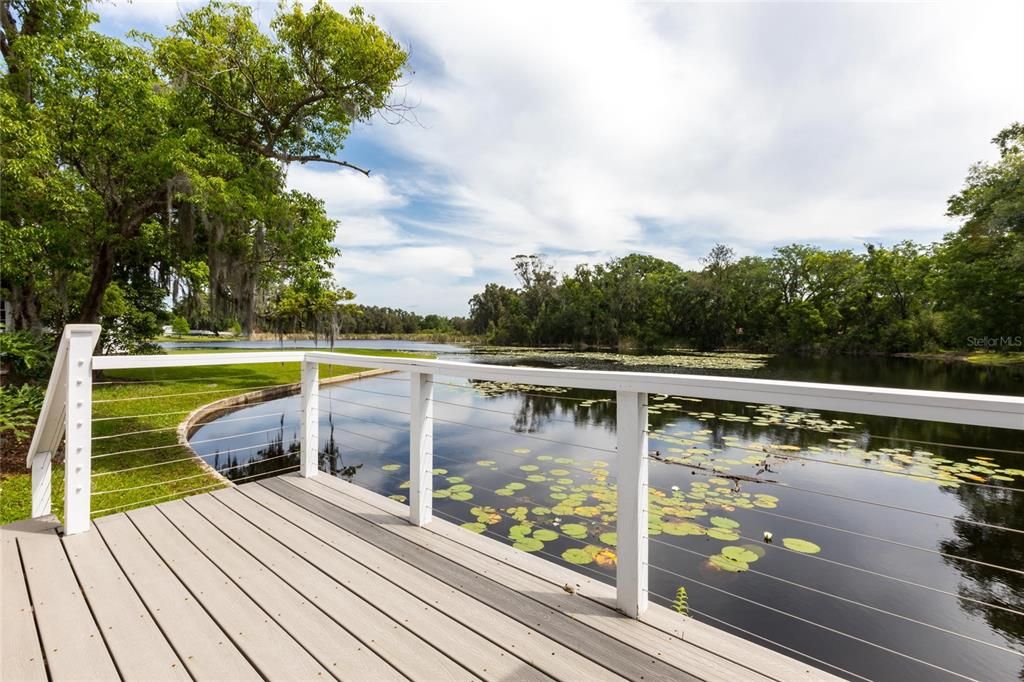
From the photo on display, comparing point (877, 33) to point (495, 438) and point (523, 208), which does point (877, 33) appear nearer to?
point (495, 438)

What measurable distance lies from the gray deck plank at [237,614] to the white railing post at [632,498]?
3.28 feet

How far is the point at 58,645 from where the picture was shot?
140 cm

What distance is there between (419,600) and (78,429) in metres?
1.84

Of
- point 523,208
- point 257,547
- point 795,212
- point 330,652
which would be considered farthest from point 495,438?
point 795,212

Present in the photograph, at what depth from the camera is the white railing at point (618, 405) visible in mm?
1069

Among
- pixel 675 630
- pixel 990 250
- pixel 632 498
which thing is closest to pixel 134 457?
pixel 632 498

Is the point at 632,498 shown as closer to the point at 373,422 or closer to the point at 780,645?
the point at 780,645

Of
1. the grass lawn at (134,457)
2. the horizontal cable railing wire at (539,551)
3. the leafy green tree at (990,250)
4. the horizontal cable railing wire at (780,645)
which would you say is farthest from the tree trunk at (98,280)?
the leafy green tree at (990,250)

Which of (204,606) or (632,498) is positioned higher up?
(632,498)

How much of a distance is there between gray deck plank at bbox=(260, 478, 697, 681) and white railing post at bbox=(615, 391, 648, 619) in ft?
0.62

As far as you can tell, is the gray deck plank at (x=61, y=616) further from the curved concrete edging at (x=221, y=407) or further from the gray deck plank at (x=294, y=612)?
the curved concrete edging at (x=221, y=407)

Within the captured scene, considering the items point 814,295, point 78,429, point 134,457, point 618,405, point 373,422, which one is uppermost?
point 814,295

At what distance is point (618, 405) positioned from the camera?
157cm

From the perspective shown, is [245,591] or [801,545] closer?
[245,591]
